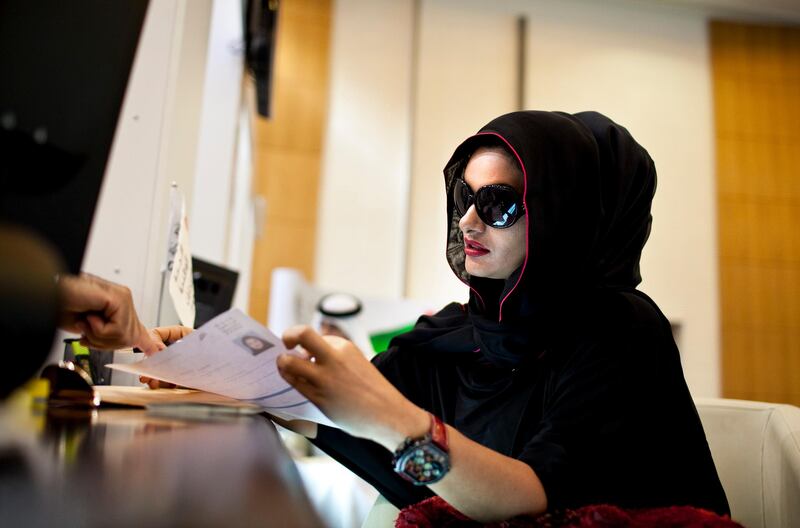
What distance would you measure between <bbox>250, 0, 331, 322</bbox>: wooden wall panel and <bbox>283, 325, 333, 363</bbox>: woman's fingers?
540 cm

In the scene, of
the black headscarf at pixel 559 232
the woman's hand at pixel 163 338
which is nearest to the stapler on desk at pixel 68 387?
the woman's hand at pixel 163 338

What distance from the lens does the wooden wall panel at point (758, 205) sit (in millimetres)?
6555

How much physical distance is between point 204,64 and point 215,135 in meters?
1.49

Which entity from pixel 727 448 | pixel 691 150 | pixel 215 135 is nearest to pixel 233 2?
pixel 215 135

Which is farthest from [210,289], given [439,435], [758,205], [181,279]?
[758,205]

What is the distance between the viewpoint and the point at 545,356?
111cm

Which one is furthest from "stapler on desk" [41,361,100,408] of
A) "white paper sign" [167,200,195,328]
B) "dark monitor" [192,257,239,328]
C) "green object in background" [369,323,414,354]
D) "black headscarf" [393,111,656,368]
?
"green object in background" [369,323,414,354]

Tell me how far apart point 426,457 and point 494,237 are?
542mm

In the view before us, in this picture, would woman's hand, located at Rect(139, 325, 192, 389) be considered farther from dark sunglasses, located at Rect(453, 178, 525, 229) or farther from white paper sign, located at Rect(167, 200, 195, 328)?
dark sunglasses, located at Rect(453, 178, 525, 229)

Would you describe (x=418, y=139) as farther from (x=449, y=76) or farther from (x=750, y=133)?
(x=750, y=133)

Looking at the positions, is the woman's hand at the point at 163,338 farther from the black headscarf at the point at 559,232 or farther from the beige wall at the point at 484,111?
the beige wall at the point at 484,111

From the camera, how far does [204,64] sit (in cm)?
190

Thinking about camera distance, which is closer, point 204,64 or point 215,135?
point 204,64

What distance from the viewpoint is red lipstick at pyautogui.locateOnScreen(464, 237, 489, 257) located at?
122cm
